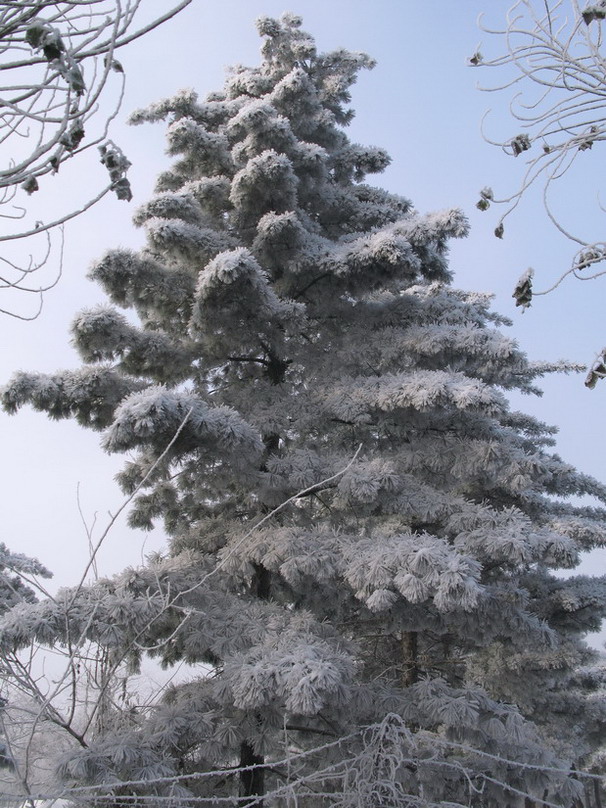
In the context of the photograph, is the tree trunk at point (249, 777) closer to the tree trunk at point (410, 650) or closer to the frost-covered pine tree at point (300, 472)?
the frost-covered pine tree at point (300, 472)

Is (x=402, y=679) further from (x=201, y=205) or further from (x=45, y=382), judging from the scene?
(x=201, y=205)

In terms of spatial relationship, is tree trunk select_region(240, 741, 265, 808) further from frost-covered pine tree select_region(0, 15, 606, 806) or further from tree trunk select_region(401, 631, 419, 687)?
tree trunk select_region(401, 631, 419, 687)

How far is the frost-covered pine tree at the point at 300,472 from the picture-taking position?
216 inches

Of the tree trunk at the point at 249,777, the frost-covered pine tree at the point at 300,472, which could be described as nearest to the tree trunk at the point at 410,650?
the frost-covered pine tree at the point at 300,472

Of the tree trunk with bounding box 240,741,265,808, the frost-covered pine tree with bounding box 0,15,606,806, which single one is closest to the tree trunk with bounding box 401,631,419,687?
the frost-covered pine tree with bounding box 0,15,606,806

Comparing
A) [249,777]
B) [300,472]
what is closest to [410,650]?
[249,777]

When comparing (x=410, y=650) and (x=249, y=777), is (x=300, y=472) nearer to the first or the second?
(x=249, y=777)

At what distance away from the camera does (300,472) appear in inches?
262

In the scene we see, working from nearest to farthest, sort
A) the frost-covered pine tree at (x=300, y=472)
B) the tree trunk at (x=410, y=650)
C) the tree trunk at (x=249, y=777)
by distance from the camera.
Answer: the frost-covered pine tree at (x=300, y=472)
the tree trunk at (x=249, y=777)
the tree trunk at (x=410, y=650)

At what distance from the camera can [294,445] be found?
809 centimetres

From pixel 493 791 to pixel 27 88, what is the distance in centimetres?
723

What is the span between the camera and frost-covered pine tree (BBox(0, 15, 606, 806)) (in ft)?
18.0

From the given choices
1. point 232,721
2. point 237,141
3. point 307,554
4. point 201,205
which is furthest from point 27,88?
point 237,141

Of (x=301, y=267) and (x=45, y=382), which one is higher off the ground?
(x=301, y=267)
